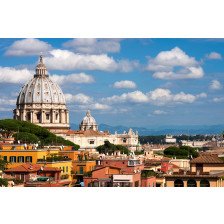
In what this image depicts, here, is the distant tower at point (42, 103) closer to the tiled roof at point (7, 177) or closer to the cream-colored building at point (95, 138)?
the cream-colored building at point (95, 138)

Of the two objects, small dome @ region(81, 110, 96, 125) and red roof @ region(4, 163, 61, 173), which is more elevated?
small dome @ region(81, 110, 96, 125)

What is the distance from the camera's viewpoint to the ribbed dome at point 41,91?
443ft

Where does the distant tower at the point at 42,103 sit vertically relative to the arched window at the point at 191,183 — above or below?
above

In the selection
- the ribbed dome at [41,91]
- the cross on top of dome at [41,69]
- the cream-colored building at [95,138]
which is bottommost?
the cream-colored building at [95,138]

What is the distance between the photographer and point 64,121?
13462 cm

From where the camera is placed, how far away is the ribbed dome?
135000 millimetres

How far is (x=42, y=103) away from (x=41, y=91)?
2.37m

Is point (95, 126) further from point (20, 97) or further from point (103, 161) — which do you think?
point (103, 161)

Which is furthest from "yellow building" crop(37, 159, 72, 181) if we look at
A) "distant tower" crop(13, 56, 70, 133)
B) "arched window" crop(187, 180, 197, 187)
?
"distant tower" crop(13, 56, 70, 133)

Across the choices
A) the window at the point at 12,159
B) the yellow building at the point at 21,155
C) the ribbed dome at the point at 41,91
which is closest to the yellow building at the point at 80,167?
the yellow building at the point at 21,155

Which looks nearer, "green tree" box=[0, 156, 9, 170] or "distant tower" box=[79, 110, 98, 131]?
"green tree" box=[0, 156, 9, 170]

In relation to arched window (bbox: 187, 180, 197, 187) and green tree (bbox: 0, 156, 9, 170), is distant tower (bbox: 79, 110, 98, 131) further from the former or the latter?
arched window (bbox: 187, 180, 197, 187)

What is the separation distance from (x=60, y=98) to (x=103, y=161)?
103 meters
